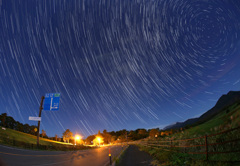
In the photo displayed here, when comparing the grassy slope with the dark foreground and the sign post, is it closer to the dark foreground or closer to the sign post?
the dark foreground

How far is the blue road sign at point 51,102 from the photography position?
26.2m

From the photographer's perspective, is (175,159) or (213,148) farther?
(175,159)

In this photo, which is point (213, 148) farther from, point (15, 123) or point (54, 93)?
point (15, 123)

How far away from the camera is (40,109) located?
27.5m

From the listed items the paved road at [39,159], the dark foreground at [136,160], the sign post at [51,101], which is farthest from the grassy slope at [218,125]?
the sign post at [51,101]

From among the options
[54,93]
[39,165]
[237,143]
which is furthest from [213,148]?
[54,93]

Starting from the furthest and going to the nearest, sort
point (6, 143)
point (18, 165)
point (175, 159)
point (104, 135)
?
point (104, 135) → point (6, 143) → point (18, 165) → point (175, 159)

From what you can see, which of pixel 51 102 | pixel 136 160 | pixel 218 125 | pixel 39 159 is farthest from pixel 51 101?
pixel 218 125

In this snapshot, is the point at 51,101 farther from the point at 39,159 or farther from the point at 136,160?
the point at 136,160

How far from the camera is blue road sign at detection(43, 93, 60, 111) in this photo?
86.1ft

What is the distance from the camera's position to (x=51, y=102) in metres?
26.3

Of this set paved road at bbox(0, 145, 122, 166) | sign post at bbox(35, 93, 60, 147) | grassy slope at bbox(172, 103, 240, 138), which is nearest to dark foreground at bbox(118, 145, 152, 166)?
paved road at bbox(0, 145, 122, 166)

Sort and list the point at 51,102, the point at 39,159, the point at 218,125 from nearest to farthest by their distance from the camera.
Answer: the point at 218,125 < the point at 39,159 < the point at 51,102

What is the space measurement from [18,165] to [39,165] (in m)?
1.30
